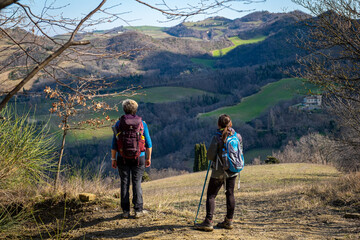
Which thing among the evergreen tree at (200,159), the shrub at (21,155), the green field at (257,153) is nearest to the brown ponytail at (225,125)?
the shrub at (21,155)

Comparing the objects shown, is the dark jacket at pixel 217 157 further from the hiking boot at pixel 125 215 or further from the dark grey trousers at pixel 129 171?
the hiking boot at pixel 125 215

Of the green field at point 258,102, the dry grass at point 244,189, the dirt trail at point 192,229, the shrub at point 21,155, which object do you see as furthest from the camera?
the green field at point 258,102

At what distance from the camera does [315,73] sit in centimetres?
891

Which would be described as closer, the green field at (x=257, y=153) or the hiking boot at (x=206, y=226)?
the hiking boot at (x=206, y=226)

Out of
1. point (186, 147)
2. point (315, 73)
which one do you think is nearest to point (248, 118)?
point (186, 147)

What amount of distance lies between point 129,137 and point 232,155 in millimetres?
1567

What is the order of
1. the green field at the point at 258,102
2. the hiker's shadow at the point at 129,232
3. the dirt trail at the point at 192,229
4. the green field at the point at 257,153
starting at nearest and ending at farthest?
the hiker's shadow at the point at 129,232 < the dirt trail at the point at 192,229 < the green field at the point at 257,153 < the green field at the point at 258,102

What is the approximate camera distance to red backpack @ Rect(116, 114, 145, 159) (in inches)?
194

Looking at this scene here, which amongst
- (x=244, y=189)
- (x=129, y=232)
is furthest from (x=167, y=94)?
(x=129, y=232)

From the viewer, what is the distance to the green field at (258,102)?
452ft

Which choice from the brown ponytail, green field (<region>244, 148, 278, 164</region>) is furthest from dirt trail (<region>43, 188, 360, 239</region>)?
green field (<region>244, 148, 278, 164</region>)

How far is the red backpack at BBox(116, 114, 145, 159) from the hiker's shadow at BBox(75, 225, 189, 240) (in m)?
1.06

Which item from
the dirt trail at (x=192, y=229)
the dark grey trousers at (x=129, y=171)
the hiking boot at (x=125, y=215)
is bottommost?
the dirt trail at (x=192, y=229)

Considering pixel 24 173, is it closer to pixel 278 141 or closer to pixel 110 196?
pixel 110 196
